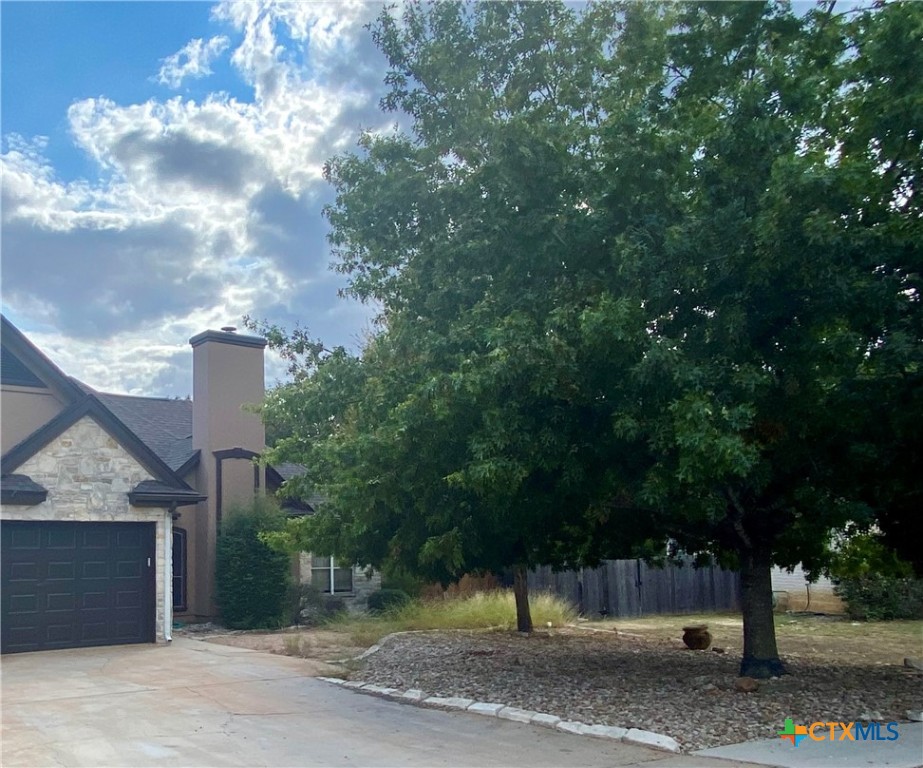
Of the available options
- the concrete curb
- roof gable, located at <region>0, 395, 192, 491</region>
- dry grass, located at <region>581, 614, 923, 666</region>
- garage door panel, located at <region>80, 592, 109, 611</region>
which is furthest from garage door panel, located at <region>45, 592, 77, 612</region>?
dry grass, located at <region>581, 614, 923, 666</region>

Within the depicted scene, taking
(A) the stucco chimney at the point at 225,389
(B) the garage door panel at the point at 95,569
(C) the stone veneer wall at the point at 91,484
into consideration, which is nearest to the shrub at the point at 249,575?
(A) the stucco chimney at the point at 225,389

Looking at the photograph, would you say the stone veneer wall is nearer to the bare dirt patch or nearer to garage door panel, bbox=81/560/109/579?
garage door panel, bbox=81/560/109/579

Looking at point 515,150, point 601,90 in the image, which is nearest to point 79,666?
point 515,150

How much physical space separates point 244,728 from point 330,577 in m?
14.2

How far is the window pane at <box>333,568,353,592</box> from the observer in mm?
24062

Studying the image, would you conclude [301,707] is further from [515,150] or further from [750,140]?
[750,140]

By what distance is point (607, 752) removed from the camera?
8.85 metres

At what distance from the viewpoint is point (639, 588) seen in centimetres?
2475

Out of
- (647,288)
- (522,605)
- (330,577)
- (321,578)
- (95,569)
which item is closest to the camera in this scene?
(647,288)

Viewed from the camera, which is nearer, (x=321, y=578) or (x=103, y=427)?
(x=103, y=427)

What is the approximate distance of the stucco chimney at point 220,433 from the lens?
22.2 metres

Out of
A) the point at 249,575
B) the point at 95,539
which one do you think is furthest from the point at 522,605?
the point at 95,539

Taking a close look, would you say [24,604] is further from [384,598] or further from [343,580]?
[384,598]

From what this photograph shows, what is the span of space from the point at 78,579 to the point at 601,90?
40.1 feet
